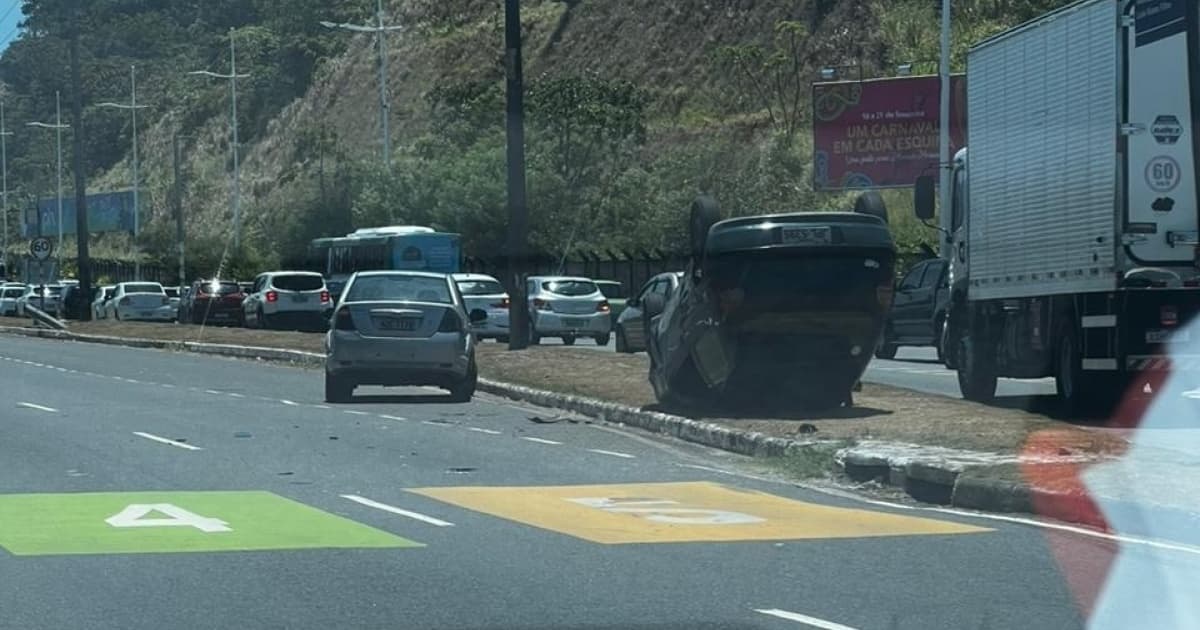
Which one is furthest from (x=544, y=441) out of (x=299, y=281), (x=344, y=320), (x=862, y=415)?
(x=299, y=281)

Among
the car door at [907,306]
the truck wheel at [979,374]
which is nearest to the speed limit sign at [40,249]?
the car door at [907,306]

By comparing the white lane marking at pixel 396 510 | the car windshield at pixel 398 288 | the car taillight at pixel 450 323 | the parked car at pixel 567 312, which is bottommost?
the white lane marking at pixel 396 510

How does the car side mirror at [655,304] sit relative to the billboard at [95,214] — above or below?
below

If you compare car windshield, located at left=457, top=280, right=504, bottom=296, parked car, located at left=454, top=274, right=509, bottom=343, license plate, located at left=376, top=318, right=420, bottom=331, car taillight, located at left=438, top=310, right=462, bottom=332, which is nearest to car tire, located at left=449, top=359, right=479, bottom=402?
car taillight, located at left=438, top=310, right=462, bottom=332

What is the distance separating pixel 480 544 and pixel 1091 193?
32.3 ft

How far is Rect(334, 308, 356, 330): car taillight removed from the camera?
77.9 ft

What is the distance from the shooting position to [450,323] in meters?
23.9

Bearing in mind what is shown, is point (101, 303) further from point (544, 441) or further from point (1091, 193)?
point (1091, 193)

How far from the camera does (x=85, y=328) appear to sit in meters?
55.2

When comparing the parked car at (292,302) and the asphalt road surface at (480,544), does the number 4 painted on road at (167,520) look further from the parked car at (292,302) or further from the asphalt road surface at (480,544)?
the parked car at (292,302)

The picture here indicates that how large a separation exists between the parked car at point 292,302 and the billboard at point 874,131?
14.7m

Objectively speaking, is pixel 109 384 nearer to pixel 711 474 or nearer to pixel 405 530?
pixel 711 474

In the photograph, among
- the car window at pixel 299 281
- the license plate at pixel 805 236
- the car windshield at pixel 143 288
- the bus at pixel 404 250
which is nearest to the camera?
the license plate at pixel 805 236

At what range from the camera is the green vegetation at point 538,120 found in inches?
2766
